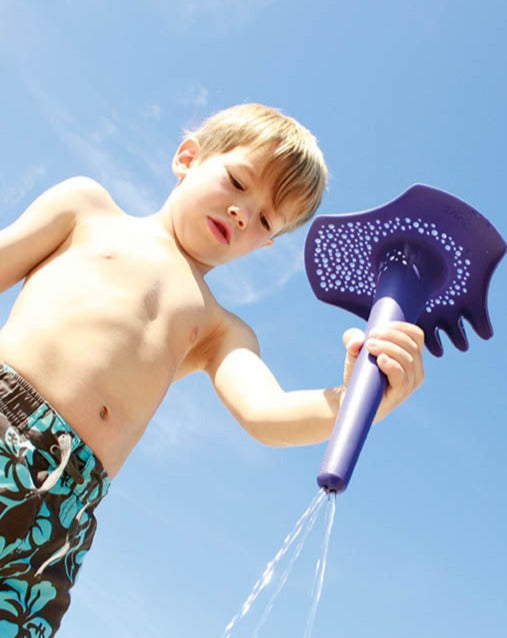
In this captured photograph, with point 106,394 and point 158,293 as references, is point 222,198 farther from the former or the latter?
point 106,394

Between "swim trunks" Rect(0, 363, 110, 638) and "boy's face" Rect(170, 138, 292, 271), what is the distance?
962 mm

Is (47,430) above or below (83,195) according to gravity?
below

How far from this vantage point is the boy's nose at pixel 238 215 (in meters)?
2.96

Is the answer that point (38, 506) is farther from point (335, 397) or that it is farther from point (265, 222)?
point (265, 222)

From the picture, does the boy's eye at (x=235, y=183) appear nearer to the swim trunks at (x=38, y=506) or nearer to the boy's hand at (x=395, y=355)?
the boy's hand at (x=395, y=355)

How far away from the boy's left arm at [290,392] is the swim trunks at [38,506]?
552 mm

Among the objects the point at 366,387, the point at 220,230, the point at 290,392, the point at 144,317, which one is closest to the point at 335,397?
the point at 290,392

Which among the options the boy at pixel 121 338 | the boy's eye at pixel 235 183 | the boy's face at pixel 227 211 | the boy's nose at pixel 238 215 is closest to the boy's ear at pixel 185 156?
the boy at pixel 121 338

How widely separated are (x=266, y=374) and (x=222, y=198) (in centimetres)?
68

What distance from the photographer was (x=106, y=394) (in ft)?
8.12

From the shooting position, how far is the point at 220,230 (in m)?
3.02

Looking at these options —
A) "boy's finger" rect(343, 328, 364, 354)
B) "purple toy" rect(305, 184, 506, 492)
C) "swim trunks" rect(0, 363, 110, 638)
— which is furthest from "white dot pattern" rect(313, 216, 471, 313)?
"swim trunks" rect(0, 363, 110, 638)

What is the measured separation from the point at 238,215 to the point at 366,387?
3.64 ft

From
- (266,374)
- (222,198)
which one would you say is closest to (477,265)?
(266,374)
